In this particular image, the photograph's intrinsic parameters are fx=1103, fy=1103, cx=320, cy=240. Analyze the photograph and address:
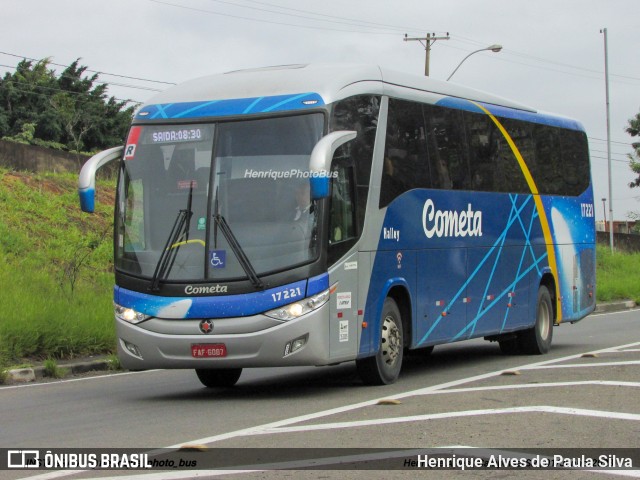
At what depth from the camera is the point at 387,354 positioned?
13.1 meters

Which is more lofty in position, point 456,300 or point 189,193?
point 189,193

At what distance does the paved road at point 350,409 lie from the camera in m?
8.63

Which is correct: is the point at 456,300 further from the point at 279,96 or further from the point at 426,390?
the point at 279,96

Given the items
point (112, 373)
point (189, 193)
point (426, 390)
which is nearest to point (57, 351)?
point (112, 373)

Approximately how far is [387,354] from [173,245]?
2997mm

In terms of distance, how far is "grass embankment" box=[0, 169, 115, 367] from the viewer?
1650 centimetres

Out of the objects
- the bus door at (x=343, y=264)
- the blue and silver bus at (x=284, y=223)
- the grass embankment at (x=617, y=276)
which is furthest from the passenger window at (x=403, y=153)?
the grass embankment at (x=617, y=276)

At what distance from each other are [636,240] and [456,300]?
143 feet

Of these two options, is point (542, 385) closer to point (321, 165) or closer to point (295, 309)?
point (295, 309)

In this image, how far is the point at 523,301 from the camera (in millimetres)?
17078

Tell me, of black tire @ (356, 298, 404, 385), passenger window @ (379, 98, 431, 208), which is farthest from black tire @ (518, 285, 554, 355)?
black tire @ (356, 298, 404, 385)

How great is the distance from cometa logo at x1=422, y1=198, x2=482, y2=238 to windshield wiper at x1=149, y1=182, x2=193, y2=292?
3519 mm

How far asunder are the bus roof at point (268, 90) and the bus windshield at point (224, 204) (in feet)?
0.71

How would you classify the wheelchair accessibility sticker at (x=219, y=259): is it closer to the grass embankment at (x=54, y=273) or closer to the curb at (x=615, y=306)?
the grass embankment at (x=54, y=273)
